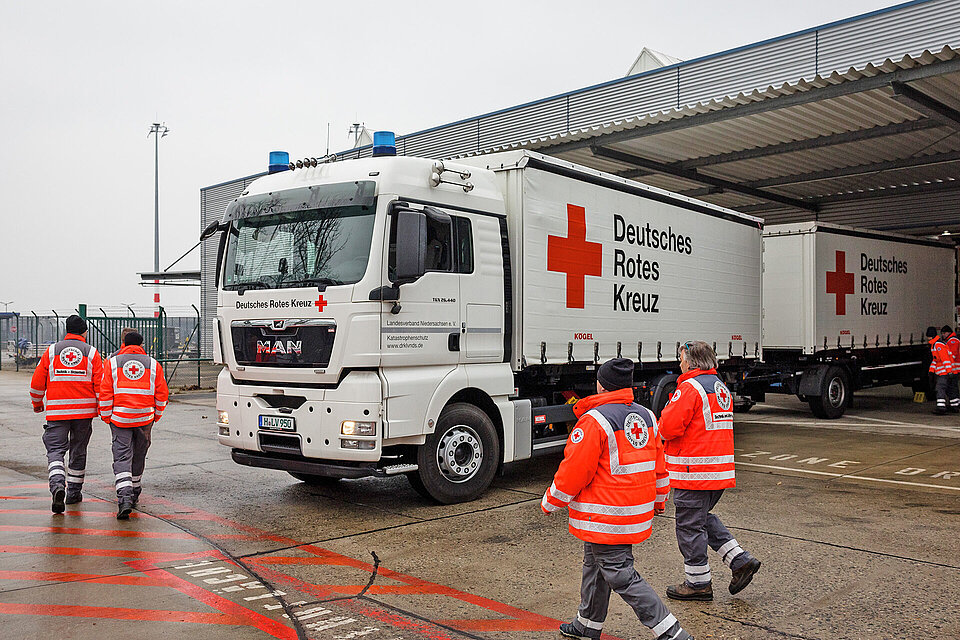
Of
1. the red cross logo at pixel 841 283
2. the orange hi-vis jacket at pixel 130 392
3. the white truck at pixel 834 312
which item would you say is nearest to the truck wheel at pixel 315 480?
the orange hi-vis jacket at pixel 130 392

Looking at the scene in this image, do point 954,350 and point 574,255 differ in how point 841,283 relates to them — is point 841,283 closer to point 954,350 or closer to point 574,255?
point 954,350

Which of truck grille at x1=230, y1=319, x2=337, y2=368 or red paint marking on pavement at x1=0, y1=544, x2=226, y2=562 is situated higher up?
truck grille at x1=230, y1=319, x2=337, y2=368

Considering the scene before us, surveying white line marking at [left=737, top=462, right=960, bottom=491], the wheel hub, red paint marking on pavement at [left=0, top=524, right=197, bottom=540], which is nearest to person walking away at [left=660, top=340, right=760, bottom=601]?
the wheel hub

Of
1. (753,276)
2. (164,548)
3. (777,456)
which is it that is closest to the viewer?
(164,548)

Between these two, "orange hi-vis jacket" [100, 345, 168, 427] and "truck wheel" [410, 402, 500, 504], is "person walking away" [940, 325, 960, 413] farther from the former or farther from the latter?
"orange hi-vis jacket" [100, 345, 168, 427]

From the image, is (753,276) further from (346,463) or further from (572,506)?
(572,506)

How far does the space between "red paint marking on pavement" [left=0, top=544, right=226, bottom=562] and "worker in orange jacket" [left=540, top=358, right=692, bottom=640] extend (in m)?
3.19

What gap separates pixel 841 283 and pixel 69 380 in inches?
513

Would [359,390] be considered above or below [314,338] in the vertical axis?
below

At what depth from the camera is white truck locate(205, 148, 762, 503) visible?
23.9 ft

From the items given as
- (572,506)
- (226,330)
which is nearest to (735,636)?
(572,506)

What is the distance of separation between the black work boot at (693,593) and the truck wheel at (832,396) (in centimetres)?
1083

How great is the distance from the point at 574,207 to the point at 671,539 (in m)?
4.10

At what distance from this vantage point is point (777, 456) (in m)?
10.9
